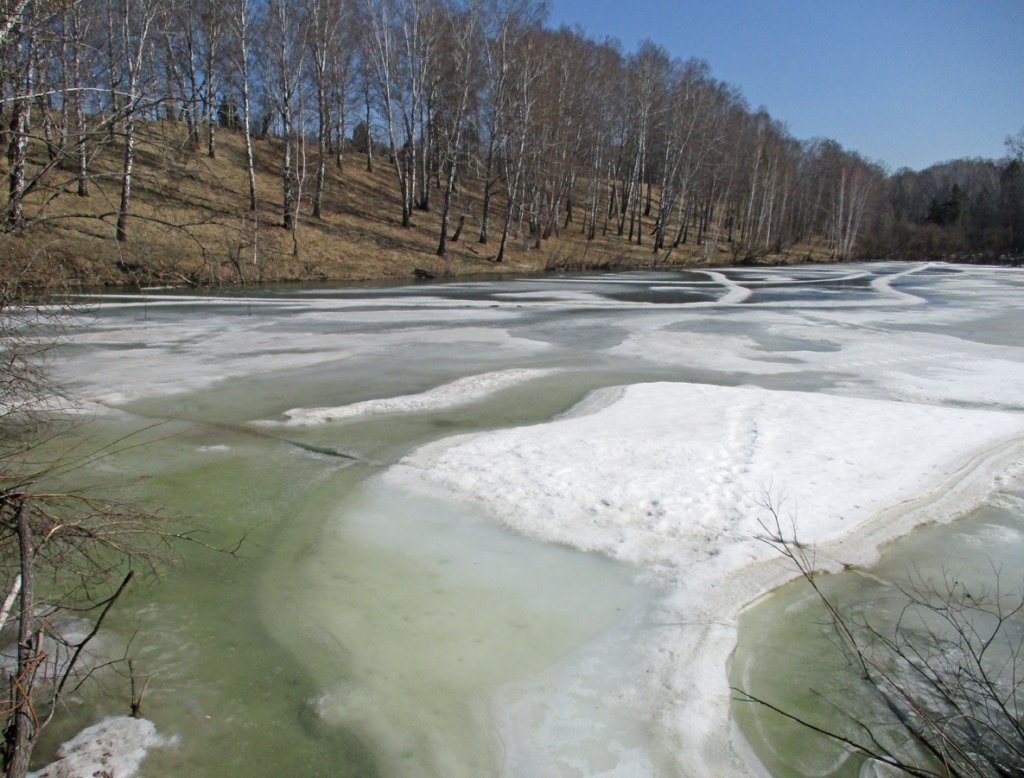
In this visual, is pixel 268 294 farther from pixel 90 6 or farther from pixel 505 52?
pixel 505 52

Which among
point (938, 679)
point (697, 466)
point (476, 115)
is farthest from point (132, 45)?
point (938, 679)

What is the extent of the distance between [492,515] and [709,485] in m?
1.78

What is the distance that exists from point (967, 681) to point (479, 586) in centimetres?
253

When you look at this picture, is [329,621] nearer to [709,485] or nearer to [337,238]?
[709,485]

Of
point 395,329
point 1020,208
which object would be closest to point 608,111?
point 395,329

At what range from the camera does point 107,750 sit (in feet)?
9.05

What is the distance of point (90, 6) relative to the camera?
15414 mm

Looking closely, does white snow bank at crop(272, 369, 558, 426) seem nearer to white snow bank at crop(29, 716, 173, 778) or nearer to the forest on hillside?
white snow bank at crop(29, 716, 173, 778)

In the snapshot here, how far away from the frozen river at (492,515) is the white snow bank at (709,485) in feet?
Answer: 0.08

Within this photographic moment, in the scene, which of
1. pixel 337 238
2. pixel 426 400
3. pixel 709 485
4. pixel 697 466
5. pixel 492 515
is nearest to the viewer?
pixel 492 515

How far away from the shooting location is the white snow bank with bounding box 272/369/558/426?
7.32 m

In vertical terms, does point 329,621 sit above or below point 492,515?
below

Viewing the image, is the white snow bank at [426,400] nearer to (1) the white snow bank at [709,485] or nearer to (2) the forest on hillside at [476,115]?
(1) the white snow bank at [709,485]

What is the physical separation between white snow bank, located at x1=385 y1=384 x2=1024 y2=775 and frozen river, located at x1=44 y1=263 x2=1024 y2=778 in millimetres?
25
